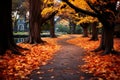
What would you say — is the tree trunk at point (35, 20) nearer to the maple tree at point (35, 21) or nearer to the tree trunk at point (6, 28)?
the maple tree at point (35, 21)

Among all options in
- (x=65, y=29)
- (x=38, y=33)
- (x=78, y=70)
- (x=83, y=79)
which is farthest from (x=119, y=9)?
(x=65, y=29)

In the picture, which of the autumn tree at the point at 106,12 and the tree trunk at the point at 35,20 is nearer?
the autumn tree at the point at 106,12

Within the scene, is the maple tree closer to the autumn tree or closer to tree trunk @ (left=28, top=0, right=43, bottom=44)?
tree trunk @ (left=28, top=0, right=43, bottom=44)

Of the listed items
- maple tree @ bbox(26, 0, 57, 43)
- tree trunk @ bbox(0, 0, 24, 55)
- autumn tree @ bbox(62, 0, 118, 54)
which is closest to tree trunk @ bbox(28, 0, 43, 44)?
maple tree @ bbox(26, 0, 57, 43)

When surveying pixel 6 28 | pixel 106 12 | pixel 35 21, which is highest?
pixel 106 12

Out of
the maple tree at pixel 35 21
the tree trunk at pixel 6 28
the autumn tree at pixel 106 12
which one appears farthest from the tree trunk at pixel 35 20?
the autumn tree at pixel 106 12

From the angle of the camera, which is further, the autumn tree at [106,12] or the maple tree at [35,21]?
the maple tree at [35,21]

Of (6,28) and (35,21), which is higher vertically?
(35,21)

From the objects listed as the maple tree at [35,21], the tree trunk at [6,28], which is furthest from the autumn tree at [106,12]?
the maple tree at [35,21]

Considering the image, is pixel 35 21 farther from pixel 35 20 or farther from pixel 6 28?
pixel 6 28

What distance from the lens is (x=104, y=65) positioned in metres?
10.9

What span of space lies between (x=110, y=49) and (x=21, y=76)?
7450 mm

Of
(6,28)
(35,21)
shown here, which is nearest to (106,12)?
(6,28)

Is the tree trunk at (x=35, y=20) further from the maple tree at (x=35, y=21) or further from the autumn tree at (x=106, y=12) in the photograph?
the autumn tree at (x=106, y=12)
